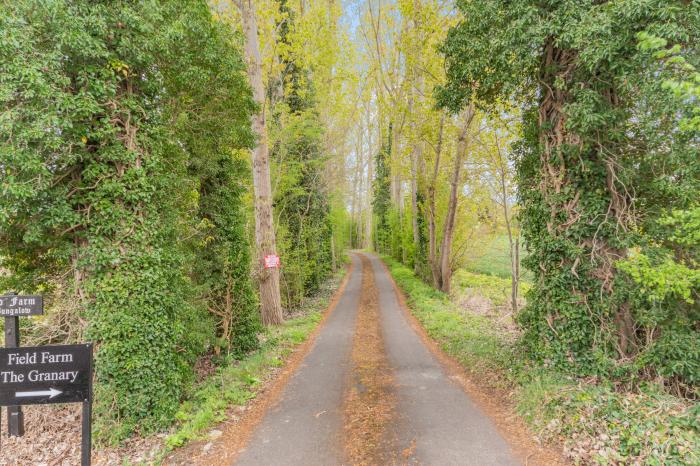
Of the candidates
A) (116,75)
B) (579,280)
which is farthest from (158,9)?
(579,280)

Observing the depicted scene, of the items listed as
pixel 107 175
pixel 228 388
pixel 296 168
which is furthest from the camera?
pixel 296 168

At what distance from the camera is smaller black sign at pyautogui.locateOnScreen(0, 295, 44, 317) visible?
416cm

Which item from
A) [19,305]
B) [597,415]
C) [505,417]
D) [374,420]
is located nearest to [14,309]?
[19,305]

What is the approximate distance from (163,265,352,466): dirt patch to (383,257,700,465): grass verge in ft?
12.7

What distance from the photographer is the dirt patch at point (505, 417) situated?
4.07m

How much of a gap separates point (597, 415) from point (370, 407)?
10.2 ft

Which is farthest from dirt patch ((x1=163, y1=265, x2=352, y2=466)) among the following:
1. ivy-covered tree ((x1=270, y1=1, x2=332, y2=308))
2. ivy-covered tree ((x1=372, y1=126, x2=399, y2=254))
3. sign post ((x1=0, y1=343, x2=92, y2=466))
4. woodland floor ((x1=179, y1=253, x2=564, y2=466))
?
ivy-covered tree ((x1=372, y1=126, x2=399, y2=254))

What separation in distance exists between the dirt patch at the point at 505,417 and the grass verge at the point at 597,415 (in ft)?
0.38

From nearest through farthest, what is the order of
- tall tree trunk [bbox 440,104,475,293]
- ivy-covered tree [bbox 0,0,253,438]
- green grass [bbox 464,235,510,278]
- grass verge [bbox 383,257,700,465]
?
1. grass verge [bbox 383,257,700,465]
2. ivy-covered tree [bbox 0,0,253,438]
3. tall tree trunk [bbox 440,104,475,293]
4. green grass [bbox 464,235,510,278]

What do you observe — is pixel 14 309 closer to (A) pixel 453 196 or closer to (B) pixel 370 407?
(B) pixel 370 407

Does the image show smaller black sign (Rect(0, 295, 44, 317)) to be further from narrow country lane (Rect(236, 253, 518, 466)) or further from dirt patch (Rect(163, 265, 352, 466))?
narrow country lane (Rect(236, 253, 518, 466))

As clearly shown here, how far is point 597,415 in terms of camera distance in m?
4.28

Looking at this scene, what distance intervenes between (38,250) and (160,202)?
1707mm

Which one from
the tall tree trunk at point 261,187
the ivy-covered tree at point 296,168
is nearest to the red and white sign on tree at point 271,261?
the tall tree trunk at point 261,187
